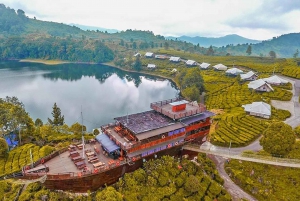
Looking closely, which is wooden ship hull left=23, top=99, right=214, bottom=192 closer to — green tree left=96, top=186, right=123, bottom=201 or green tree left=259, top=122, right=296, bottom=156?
green tree left=96, top=186, right=123, bottom=201

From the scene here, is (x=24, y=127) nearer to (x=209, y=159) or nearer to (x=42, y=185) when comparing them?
(x=42, y=185)

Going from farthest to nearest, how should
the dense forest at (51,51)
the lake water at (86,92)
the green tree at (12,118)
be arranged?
the dense forest at (51,51)
the lake water at (86,92)
the green tree at (12,118)

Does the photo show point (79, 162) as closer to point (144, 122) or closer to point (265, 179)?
point (144, 122)

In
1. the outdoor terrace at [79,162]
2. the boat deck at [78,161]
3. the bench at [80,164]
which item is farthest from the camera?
the bench at [80,164]

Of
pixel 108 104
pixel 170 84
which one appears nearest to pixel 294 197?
pixel 108 104

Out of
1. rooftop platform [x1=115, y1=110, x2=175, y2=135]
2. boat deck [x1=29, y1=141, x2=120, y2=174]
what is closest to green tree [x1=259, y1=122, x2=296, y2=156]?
rooftop platform [x1=115, y1=110, x2=175, y2=135]

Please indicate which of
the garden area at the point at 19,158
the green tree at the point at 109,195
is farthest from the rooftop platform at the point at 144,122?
the garden area at the point at 19,158

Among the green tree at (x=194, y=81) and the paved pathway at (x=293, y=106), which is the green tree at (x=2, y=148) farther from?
the green tree at (x=194, y=81)
